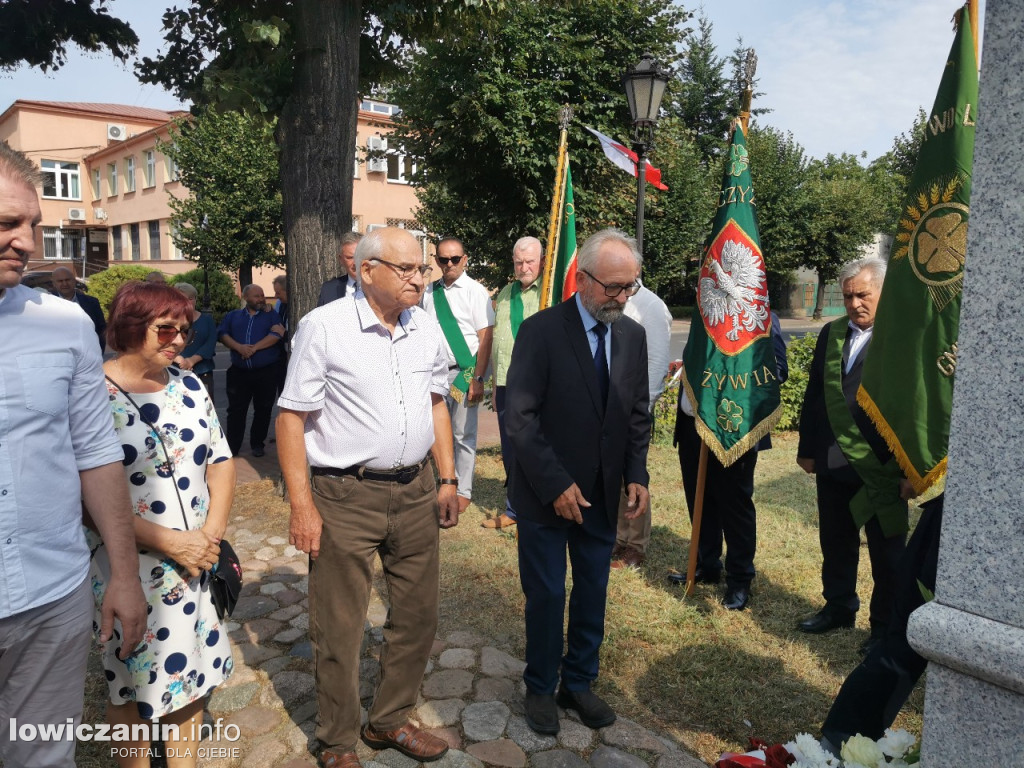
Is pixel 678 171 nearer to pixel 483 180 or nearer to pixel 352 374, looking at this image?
pixel 483 180

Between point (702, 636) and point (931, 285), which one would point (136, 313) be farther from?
point (702, 636)

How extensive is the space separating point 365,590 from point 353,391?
0.80m

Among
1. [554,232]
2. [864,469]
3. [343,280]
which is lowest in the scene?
[864,469]

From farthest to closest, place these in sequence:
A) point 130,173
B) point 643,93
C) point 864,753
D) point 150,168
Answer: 1. point 130,173
2. point 150,168
3. point 643,93
4. point 864,753

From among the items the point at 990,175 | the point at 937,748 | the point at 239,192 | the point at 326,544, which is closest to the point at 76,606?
the point at 326,544

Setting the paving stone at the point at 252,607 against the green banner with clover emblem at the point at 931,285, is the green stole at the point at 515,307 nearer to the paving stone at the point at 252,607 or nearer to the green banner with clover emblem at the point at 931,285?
the paving stone at the point at 252,607

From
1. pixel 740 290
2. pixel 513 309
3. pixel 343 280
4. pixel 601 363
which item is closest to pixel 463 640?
pixel 601 363

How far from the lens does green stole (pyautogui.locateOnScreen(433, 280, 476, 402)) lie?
20.7 ft

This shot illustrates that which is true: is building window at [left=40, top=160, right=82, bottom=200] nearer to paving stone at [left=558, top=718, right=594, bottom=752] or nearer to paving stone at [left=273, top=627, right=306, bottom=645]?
paving stone at [left=273, top=627, right=306, bottom=645]

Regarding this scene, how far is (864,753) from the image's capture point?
80.9 inches

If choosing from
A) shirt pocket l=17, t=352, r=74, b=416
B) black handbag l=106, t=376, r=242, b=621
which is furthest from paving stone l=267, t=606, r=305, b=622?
shirt pocket l=17, t=352, r=74, b=416

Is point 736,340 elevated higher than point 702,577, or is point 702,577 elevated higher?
point 736,340

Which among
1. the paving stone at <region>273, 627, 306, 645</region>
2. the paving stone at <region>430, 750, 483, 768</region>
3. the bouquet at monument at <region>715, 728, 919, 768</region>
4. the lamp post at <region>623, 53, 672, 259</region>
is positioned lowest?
the paving stone at <region>273, 627, 306, 645</region>

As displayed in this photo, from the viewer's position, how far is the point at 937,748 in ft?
5.49
